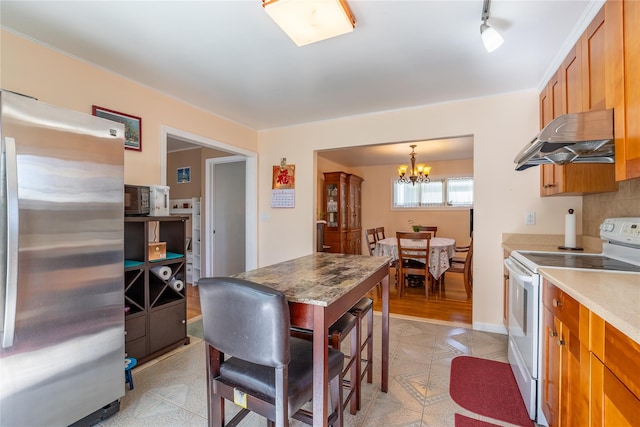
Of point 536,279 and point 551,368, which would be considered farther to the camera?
point 536,279

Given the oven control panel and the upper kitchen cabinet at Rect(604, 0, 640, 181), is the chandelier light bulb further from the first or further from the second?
the oven control panel

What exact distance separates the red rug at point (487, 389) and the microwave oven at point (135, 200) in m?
2.57

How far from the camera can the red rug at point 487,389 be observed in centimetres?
166

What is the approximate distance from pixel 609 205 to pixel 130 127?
383cm

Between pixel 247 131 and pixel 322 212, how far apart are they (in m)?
2.49

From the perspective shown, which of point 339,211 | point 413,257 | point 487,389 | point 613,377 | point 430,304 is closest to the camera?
point 613,377

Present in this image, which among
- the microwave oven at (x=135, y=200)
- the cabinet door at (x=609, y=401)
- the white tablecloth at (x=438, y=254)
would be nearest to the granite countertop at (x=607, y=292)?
the cabinet door at (x=609, y=401)

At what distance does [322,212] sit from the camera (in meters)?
5.82

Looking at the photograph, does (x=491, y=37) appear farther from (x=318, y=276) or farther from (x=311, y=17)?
(x=318, y=276)

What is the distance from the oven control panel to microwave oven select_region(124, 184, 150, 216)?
10.4 feet

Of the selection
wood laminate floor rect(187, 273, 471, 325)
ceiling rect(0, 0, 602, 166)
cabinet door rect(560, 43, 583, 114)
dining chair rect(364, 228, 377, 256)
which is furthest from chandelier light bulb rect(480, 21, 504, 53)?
dining chair rect(364, 228, 377, 256)

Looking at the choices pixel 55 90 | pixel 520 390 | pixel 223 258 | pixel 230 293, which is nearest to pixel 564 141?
pixel 520 390

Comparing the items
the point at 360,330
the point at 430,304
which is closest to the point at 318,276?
the point at 360,330

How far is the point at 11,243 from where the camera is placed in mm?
1201
